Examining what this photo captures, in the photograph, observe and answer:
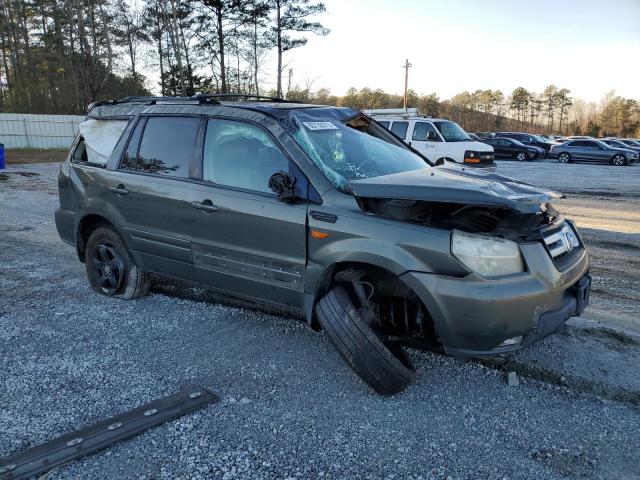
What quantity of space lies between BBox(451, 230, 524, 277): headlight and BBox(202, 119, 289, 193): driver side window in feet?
4.36

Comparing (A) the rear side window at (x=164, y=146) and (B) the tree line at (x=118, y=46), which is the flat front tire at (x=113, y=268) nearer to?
(A) the rear side window at (x=164, y=146)

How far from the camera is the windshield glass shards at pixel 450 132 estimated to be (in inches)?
559

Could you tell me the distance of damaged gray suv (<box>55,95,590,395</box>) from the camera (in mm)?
2840

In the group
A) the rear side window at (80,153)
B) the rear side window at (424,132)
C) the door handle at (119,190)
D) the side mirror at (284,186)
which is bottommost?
the door handle at (119,190)

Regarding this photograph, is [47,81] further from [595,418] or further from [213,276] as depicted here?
[595,418]

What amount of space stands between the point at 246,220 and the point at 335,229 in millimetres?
742

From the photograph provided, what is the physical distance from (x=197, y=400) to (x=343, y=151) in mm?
2000

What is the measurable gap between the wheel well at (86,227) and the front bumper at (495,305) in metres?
3.16

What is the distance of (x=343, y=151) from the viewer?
12.3 ft

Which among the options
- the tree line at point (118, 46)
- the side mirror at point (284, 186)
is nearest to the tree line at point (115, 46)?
the tree line at point (118, 46)

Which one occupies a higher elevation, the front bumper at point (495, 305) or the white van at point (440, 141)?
the white van at point (440, 141)

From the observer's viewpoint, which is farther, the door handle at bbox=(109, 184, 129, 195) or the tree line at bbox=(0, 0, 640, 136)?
the tree line at bbox=(0, 0, 640, 136)

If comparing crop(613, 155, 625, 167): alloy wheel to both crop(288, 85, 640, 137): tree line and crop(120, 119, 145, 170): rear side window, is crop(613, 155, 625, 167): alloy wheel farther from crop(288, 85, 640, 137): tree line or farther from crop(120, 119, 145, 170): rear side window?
crop(288, 85, 640, 137): tree line

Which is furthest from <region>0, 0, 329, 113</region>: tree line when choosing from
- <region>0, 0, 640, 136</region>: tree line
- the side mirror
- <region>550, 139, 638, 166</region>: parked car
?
the side mirror
